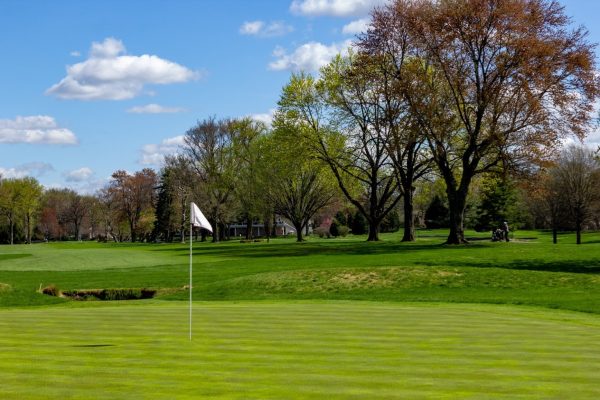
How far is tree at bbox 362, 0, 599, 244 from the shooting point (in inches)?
1794

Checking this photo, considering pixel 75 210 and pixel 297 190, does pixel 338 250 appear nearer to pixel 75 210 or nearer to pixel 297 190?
pixel 297 190

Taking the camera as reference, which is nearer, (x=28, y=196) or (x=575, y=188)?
(x=575, y=188)

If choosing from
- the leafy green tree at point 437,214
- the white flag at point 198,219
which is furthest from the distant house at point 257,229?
the white flag at point 198,219

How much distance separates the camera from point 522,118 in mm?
47562

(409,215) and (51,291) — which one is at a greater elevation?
(409,215)

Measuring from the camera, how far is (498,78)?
4738cm

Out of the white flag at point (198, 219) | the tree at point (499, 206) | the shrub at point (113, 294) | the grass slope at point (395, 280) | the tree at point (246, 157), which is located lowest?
the shrub at point (113, 294)

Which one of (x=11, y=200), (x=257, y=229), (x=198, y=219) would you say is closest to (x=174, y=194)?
(x=11, y=200)

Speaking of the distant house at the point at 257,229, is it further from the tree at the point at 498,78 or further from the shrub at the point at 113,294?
the shrub at the point at 113,294

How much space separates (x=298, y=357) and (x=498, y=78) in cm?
4137

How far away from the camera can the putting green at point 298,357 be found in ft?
27.6

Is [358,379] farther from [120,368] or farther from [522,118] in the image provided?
[522,118]

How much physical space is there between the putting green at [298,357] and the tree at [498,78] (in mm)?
32853

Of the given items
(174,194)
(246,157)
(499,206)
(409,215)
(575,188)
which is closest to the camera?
(409,215)
